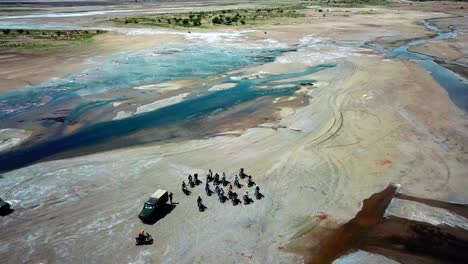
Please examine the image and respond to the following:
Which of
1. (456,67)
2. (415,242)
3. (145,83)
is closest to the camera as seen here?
(415,242)

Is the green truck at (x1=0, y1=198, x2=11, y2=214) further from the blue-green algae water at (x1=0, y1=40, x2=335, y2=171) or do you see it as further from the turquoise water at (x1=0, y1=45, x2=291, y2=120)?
A: the turquoise water at (x1=0, y1=45, x2=291, y2=120)

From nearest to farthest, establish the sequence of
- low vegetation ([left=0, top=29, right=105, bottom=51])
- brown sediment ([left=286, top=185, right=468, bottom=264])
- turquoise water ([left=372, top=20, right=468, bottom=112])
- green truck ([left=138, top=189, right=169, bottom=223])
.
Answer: brown sediment ([left=286, top=185, right=468, bottom=264]) < green truck ([left=138, top=189, right=169, bottom=223]) < turquoise water ([left=372, top=20, right=468, bottom=112]) < low vegetation ([left=0, top=29, right=105, bottom=51])

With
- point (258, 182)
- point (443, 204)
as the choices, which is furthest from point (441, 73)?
point (258, 182)

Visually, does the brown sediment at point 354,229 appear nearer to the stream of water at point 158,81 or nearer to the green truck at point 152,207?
the green truck at point 152,207

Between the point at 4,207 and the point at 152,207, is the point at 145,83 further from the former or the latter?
the point at 152,207

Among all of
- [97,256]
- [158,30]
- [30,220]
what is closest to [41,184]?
[30,220]

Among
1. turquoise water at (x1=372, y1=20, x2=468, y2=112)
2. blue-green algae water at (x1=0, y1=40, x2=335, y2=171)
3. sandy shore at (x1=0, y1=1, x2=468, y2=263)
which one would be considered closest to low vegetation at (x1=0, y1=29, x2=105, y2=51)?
blue-green algae water at (x1=0, y1=40, x2=335, y2=171)

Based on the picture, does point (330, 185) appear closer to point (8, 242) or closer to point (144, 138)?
point (144, 138)
